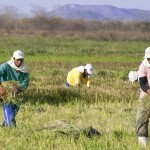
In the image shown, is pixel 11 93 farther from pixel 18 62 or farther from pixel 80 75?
pixel 80 75

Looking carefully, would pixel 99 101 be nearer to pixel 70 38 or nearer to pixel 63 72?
pixel 63 72

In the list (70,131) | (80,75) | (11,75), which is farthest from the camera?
(80,75)

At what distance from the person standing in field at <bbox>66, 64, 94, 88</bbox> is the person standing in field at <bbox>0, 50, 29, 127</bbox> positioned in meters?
2.97

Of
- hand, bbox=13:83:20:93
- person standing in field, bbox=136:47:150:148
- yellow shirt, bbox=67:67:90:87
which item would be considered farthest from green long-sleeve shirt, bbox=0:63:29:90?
yellow shirt, bbox=67:67:90:87

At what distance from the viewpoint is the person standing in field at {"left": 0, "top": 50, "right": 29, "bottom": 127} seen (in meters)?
6.66

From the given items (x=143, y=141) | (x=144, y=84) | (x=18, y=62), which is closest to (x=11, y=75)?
(x=18, y=62)

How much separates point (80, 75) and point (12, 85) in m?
3.63

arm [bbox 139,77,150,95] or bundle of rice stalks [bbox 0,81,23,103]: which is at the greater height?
arm [bbox 139,77,150,95]

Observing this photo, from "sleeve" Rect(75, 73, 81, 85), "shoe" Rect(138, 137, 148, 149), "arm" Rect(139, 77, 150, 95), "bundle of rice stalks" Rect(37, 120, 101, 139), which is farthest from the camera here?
"sleeve" Rect(75, 73, 81, 85)

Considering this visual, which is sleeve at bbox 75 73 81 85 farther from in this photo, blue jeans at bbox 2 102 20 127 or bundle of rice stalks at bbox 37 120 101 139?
bundle of rice stalks at bbox 37 120 101 139

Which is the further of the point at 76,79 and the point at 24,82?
the point at 76,79

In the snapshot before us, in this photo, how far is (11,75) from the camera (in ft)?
23.0

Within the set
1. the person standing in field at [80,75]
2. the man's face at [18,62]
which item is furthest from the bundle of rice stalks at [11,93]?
the person standing in field at [80,75]

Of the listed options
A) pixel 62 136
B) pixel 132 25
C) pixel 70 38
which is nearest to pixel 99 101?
pixel 62 136
